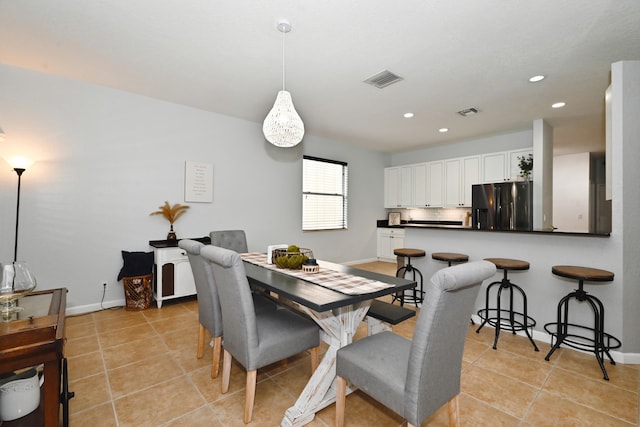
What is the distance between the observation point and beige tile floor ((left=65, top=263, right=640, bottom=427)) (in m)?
1.73

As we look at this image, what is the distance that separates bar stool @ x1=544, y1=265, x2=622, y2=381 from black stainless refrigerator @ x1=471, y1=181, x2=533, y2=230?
76.7 inches

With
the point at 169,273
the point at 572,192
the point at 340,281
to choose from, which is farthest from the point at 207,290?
the point at 572,192

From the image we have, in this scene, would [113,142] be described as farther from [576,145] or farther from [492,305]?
[576,145]

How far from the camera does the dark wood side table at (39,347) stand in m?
1.04

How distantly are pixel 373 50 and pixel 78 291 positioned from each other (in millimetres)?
4168

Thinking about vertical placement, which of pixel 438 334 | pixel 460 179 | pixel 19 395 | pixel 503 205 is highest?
pixel 460 179

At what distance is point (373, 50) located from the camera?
268 centimetres

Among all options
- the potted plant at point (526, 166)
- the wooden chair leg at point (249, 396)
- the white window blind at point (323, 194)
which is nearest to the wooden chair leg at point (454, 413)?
the wooden chair leg at point (249, 396)

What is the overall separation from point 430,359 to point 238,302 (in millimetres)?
1030

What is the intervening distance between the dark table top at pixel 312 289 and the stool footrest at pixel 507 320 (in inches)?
60.6

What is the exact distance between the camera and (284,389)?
6.63ft

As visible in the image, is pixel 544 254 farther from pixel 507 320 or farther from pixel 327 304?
pixel 327 304

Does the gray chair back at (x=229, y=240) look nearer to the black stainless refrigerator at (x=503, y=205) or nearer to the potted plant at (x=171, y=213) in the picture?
the potted plant at (x=171, y=213)

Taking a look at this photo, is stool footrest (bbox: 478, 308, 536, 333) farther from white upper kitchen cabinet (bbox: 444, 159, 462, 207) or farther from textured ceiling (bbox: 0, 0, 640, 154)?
white upper kitchen cabinet (bbox: 444, 159, 462, 207)
